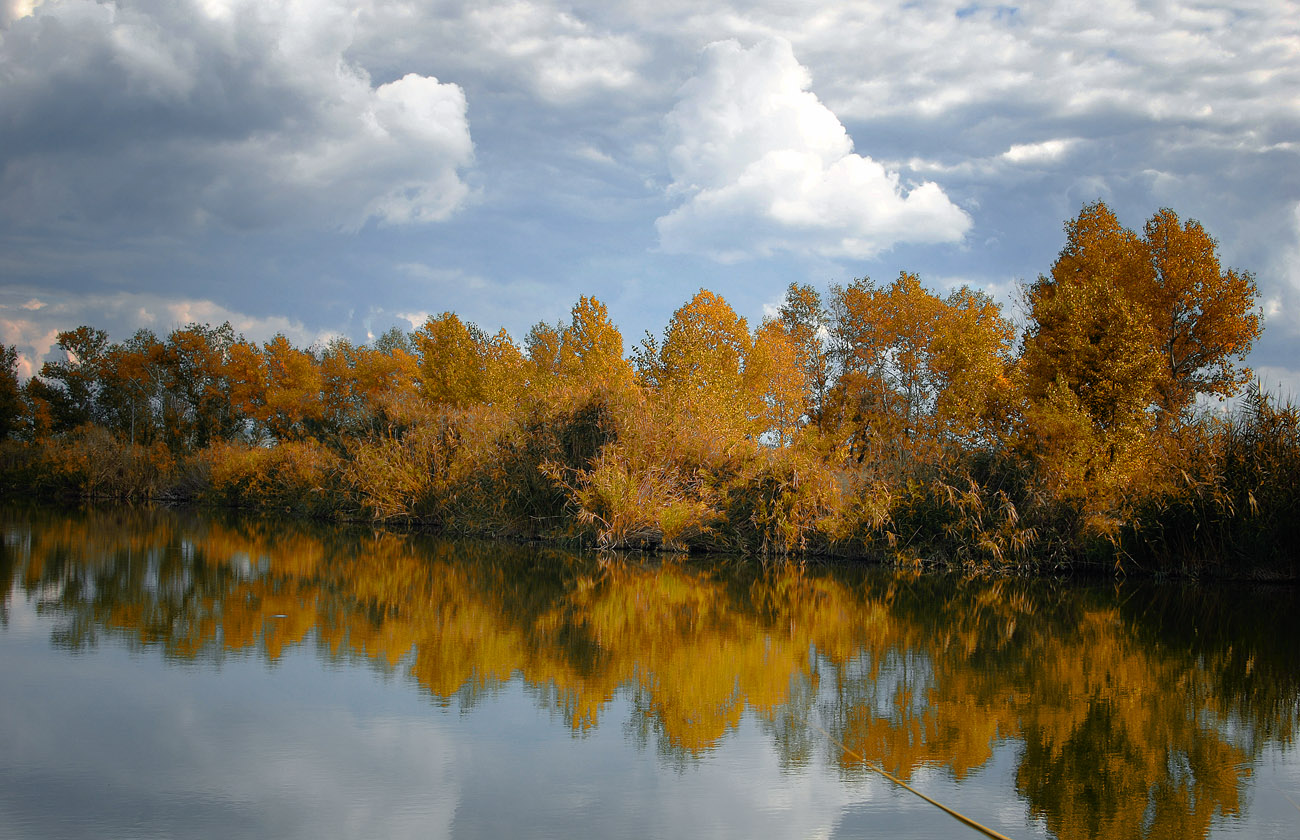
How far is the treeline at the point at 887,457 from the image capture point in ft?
57.7

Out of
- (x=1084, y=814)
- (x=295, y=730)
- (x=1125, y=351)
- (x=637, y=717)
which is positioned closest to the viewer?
(x=1084, y=814)

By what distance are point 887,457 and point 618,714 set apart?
15.3 m

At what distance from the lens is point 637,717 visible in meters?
6.18

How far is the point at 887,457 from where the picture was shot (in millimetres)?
20516

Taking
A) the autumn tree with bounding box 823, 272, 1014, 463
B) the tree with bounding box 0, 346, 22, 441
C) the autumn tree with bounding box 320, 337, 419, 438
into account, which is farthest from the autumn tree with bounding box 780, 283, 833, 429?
the tree with bounding box 0, 346, 22, 441

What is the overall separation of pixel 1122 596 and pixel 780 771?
11559 mm

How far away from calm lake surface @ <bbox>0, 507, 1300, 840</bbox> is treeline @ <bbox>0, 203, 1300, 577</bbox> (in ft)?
17.2

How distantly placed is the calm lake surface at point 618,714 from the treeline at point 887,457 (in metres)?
5.25

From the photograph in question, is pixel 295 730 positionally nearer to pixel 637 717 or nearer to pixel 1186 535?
pixel 637 717

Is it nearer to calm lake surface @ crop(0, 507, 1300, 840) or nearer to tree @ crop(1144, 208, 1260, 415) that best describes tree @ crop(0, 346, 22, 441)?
calm lake surface @ crop(0, 507, 1300, 840)

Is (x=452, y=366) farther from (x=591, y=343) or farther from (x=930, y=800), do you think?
(x=930, y=800)

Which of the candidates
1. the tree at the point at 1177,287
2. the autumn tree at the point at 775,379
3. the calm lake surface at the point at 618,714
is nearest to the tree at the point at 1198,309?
the tree at the point at 1177,287

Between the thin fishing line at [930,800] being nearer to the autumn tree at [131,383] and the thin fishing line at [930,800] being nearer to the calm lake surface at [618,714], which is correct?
the calm lake surface at [618,714]

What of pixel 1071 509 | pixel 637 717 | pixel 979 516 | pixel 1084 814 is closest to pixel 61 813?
pixel 637 717
